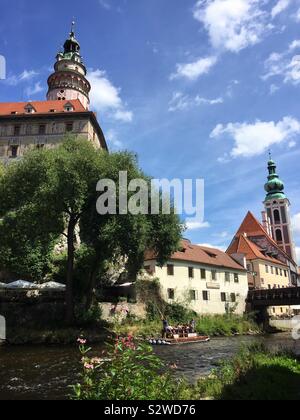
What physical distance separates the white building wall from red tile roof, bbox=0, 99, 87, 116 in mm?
29883

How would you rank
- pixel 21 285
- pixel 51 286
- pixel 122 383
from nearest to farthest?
pixel 122 383, pixel 21 285, pixel 51 286

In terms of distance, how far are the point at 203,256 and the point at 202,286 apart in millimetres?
4942

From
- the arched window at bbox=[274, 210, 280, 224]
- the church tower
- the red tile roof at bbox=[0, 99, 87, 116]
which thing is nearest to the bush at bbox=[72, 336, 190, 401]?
the red tile roof at bbox=[0, 99, 87, 116]

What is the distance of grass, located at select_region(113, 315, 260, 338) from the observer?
113 feet

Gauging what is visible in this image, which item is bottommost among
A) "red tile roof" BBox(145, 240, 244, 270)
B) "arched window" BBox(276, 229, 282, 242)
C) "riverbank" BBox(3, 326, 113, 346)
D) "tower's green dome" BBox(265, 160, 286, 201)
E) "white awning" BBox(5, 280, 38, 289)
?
"riverbank" BBox(3, 326, 113, 346)

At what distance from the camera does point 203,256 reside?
52250mm

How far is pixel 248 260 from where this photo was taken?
212 feet

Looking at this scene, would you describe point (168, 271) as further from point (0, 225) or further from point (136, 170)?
point (0, 225)

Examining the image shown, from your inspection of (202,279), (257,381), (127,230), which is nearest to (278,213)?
(202,279)

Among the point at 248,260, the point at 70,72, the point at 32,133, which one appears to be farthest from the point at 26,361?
the point at 70,72

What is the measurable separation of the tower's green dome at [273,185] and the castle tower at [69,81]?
6224 centimetres

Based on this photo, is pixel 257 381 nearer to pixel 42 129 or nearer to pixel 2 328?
pixel 2 328

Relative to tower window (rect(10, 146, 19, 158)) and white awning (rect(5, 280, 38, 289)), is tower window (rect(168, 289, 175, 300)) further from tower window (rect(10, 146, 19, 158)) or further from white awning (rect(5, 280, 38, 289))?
tower window (rect(10, 146, 19, 158))
